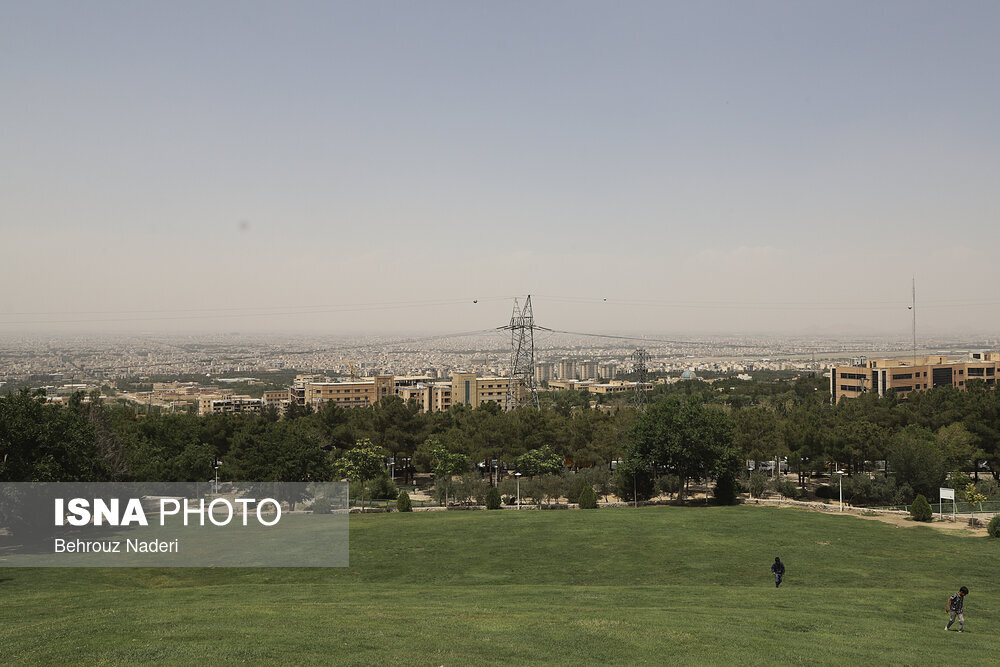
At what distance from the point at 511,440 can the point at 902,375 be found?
119715 millimetres

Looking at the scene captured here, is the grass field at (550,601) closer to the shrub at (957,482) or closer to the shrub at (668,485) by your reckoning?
the shrub at (957,482)

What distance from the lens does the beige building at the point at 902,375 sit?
151125 mm

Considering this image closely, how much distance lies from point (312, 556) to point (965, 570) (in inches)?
1167

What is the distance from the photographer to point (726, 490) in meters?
54.5

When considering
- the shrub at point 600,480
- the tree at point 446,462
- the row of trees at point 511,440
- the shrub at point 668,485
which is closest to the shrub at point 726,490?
the row of trees at point 511,440

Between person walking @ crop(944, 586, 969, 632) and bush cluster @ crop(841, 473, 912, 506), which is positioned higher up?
person walking @ crop(944, 586, 969, 632)

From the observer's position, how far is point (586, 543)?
36.1m

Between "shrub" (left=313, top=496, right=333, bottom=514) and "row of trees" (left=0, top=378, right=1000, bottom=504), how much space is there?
11.7 feet

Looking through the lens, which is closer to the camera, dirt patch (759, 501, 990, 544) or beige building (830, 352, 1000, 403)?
dirt patch (759, 501, 990, 544)

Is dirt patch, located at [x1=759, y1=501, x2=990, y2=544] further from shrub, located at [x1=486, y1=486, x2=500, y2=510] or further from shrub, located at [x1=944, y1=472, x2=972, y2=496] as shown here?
shrub, located at [x1=486, y1=486, x2=500, y2=510]

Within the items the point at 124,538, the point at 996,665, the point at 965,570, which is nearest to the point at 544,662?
the point at 996,665

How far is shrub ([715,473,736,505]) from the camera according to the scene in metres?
54.4

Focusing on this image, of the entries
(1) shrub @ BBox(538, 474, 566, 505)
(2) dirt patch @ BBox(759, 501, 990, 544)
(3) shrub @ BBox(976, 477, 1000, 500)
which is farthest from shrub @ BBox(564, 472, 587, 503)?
(3) shrub @ BBox(976, 477, 1000, 500)
